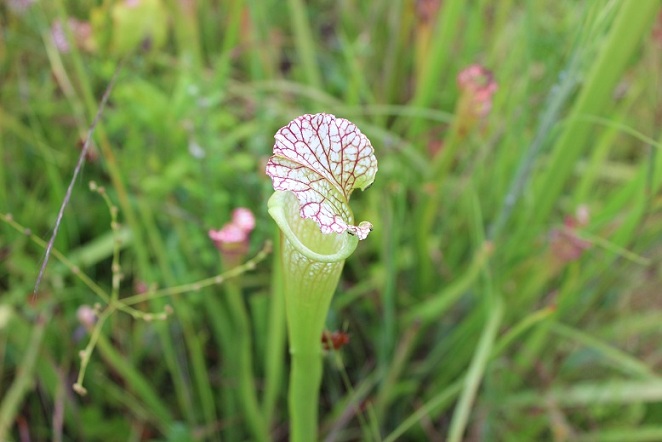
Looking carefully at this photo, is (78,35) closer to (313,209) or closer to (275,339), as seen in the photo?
(275,339)

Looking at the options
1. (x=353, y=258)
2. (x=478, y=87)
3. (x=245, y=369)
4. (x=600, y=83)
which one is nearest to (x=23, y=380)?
(x=245, y=369)

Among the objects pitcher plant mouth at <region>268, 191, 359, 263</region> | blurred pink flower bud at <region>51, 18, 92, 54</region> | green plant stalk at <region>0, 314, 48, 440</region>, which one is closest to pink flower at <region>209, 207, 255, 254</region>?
pitcher plant mouth at <region>268, 191, 359, 263</region>

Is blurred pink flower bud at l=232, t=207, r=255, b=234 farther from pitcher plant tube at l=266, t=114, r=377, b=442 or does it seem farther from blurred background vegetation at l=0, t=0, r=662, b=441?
pitcher plant tube at l=266, t=114, r=377, b=442

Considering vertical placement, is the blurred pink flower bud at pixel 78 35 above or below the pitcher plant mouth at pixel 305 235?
above

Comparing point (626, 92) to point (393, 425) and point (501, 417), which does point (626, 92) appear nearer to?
point (501, 417)

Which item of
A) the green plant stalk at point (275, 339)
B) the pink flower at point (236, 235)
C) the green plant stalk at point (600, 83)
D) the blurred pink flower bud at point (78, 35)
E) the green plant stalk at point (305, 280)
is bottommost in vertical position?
the green plant stalk at point (305, 280)

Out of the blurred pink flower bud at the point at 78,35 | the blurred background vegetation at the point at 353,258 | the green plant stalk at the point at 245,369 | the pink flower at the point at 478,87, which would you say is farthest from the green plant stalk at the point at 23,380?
the pink flower at the point at 478,87

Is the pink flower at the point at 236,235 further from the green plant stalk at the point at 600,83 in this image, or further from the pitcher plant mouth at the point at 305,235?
the green plant stalk at the point at 600,83
